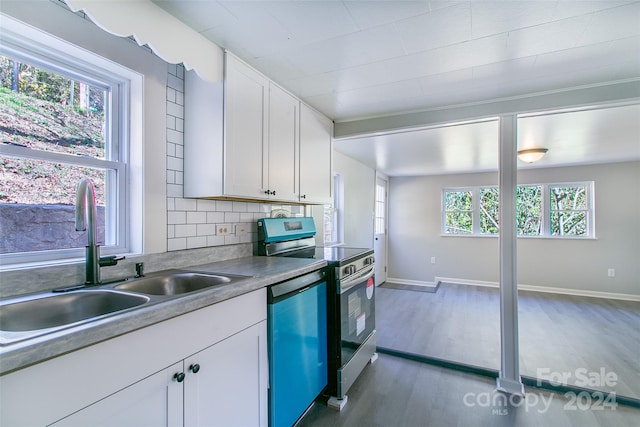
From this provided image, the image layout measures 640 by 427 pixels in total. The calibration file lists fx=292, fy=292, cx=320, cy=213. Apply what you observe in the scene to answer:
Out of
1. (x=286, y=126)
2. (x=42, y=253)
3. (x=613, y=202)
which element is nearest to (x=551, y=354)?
(x=286, y=126)

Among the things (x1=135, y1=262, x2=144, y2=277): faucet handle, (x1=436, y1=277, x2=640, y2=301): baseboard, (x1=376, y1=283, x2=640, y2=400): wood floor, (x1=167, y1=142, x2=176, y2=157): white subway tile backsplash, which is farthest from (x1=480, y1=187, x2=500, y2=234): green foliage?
(x1=135, y1=262, x2=144, y2=277): faucet handle

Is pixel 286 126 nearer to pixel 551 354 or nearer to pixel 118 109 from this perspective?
pixel 118 109

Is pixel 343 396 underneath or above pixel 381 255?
underneath

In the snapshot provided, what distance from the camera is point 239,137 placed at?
5.78 ft

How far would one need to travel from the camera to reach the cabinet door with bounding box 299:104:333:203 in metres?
2.44

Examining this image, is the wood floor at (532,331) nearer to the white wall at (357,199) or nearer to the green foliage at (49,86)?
the white wall at (357,199)

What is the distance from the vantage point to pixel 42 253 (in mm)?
1264

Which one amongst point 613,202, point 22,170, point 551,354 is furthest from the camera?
point 613,202

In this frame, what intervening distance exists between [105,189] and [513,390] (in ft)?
9.82

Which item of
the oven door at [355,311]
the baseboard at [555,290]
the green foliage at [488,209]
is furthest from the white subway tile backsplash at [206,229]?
the green foliage at [488,209]

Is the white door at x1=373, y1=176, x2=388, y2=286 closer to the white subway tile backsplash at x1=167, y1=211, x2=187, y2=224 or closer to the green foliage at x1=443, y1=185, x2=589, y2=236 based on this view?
the green foliage at x1=443, y1=185, x2=589, y2=236

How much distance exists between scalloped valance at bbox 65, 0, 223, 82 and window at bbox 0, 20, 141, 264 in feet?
0.98

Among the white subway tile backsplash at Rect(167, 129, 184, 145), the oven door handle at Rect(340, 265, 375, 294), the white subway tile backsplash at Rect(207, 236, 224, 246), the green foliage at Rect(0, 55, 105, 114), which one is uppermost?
the green foliage at Rect(0, 55, 105, 114)

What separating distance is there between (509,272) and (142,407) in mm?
2364
